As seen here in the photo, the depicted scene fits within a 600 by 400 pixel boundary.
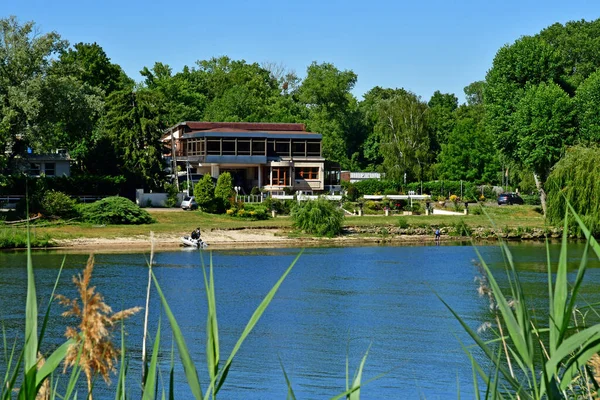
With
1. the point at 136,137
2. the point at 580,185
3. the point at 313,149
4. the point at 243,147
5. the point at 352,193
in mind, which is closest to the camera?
the point at 580,185

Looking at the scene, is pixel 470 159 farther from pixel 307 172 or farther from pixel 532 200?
pixel 307 172

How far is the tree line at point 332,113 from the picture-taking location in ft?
164

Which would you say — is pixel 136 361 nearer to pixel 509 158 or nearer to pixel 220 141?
pixel 509 158

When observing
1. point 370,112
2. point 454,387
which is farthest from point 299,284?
point 370,112

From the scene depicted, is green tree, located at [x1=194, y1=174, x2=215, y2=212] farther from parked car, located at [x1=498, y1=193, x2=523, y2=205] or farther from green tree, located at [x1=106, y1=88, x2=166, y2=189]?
parked car, located at [x1=498, y1=193, x2=523, y2=205]

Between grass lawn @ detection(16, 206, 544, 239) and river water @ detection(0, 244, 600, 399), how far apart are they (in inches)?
181

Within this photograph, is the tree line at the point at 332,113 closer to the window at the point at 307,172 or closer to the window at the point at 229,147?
the window at the point at 229,147

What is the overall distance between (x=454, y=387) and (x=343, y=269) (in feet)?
71.0

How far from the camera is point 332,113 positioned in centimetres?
9931

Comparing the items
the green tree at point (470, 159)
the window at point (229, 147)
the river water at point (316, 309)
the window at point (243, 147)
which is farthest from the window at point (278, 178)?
the river water at point (316, 309)

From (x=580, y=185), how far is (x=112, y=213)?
2343cm

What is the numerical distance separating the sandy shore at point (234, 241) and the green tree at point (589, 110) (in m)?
13.0

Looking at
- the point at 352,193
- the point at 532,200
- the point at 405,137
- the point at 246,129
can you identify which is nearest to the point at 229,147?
the point at 246,129

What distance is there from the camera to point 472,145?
81.1 metres
